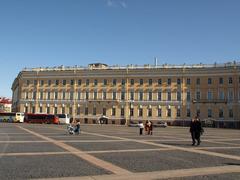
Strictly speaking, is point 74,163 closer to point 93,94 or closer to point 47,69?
point 93,94

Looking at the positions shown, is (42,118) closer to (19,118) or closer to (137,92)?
(19,118)

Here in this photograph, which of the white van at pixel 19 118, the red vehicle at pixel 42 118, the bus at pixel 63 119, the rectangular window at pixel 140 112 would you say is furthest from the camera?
the rectangular window at pixel 140 112

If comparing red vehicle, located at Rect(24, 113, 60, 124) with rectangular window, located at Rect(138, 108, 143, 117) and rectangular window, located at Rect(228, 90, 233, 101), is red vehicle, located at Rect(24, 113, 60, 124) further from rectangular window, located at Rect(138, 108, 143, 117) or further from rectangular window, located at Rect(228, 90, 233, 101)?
rectangular window, located at Rect(228, 90, 233, 101)

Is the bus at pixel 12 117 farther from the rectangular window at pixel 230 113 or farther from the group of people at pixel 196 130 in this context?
the group of people at pixel 196 130

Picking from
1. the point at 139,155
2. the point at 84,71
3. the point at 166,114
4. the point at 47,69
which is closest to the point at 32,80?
the point at 47,69

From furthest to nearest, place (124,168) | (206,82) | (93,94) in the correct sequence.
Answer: (93,94) → (206,82) → (124,168)

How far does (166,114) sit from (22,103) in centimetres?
3932

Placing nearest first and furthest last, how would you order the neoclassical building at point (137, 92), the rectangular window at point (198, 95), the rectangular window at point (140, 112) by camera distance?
the neoclassical building at point (137, 92), the rectangular window at point (198, 95), the rectangular window at point (140, 112)

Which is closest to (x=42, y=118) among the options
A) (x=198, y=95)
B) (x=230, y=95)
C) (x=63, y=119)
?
(x=63, y=119)

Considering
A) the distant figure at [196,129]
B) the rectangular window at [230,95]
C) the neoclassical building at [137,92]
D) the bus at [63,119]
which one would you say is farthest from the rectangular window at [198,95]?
the distant figure at [196,129]

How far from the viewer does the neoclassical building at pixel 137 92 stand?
8025 cm

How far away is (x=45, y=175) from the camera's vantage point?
A: 411 inches

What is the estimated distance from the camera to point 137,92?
86812 millimetres

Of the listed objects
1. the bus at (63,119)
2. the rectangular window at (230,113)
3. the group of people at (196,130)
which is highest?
the rectangular window at (230,113)
